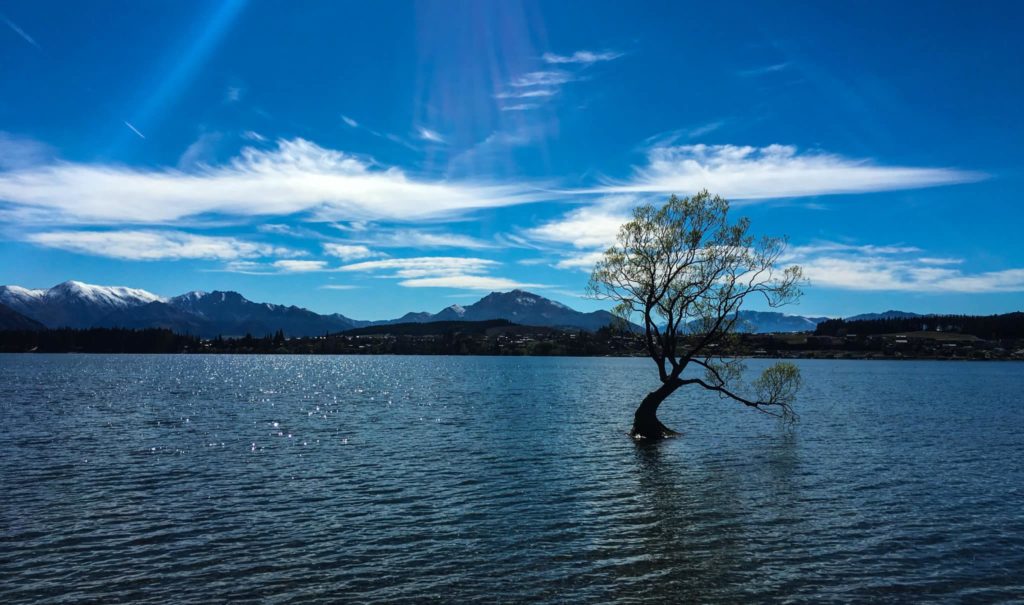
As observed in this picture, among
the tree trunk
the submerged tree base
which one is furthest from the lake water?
the tree trunk

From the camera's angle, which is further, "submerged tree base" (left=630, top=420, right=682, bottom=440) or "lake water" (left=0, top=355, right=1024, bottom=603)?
"submerged tree base" (left=630, top=420, right=682, bottom=440)

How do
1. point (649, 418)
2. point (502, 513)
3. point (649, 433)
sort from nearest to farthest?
point (502, 513), point (649, 433), point (649, 418)

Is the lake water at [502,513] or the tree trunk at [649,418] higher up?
the tree trunk at [649,418]

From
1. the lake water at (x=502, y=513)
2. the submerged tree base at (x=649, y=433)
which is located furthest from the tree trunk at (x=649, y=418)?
the lake water at (x=502, y=513)

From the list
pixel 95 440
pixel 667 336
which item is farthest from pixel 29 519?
pixel 667 336

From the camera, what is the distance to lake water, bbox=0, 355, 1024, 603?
2070 centimetres

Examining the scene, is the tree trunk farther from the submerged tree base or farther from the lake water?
the lake water

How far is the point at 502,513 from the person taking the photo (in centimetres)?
2959

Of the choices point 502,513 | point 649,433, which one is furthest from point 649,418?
point 502,513

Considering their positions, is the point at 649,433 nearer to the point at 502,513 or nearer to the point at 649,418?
the point at 649,418

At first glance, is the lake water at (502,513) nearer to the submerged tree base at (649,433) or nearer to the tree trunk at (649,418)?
the submerged tree base at (649,433)

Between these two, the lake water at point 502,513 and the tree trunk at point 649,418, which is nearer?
the lake water at point 502,513

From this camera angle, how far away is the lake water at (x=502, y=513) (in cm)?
2070

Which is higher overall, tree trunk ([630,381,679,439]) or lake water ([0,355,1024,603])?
tree trunk ([630,381,679,439])
